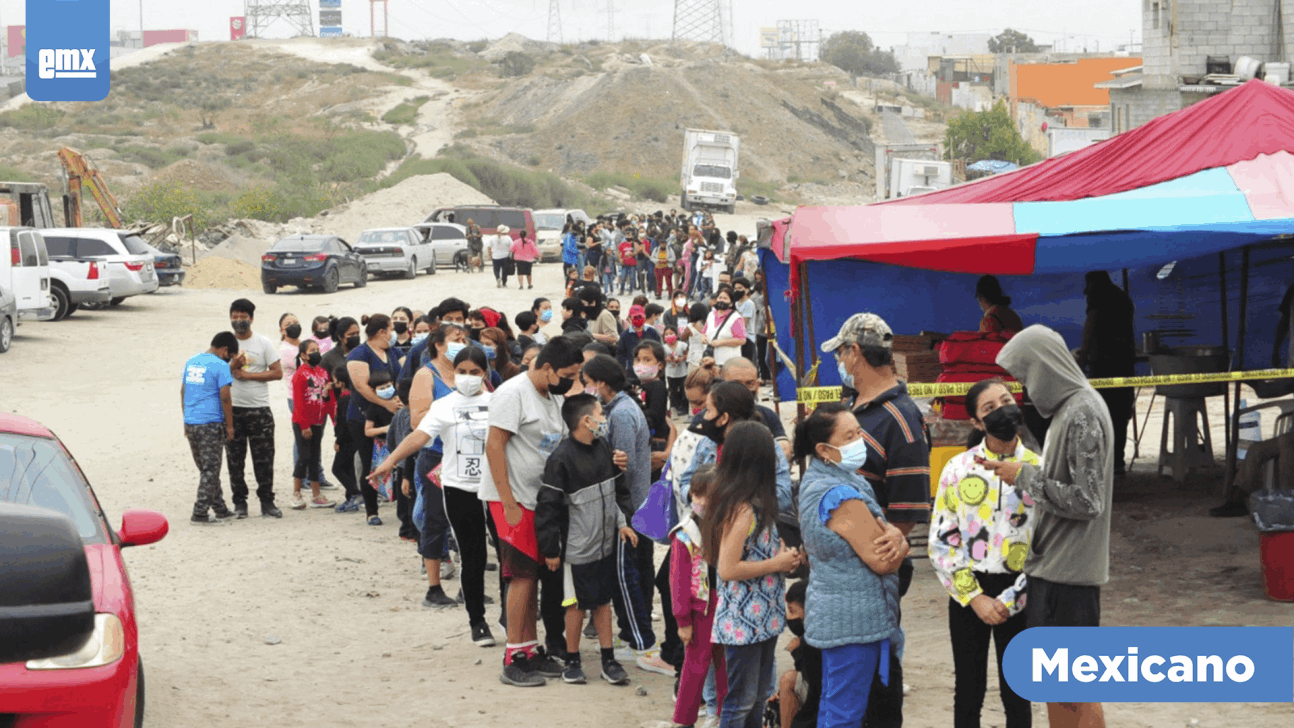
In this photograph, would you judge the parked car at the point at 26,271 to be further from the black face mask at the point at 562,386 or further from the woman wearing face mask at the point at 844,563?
the woman wearing face mask at the point at 844,563

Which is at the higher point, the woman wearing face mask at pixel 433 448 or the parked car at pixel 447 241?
the parked car at pixel 447 241

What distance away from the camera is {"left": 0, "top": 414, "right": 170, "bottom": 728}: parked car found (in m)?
4.09

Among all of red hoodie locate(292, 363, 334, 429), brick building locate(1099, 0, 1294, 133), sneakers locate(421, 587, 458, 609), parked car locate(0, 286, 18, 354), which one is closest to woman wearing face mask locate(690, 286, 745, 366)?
red hoodie locate(292, 363, 334, 429)

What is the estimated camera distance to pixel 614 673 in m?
6.63

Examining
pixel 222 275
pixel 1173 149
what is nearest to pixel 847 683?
pixel 1173 149

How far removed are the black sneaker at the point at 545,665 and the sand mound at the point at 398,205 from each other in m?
41.9

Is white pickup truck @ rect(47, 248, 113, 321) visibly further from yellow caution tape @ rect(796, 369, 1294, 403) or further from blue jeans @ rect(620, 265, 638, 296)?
yellow caution tape @ rect(796, 369, 1294, 403)

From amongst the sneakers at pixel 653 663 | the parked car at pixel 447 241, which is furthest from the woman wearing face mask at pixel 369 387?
the parked car at pixel 447 241

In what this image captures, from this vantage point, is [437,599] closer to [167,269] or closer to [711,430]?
[711,430]

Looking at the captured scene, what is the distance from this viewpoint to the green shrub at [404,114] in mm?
91188

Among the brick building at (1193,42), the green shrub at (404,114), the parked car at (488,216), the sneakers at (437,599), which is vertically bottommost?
the sneakers at (437,599)

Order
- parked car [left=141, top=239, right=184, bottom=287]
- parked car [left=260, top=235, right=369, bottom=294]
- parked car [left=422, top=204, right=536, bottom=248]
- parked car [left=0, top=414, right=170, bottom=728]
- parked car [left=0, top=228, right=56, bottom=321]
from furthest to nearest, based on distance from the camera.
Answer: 1. parked car [left=422, top=204, right=536, bottom=248]
2. parked car [left=141, top=239, right=184, bottom=287]
3. parked car [left=260, top=235, right=369, bottom=294]
4. parked car [left=0, top=228, right=56, bottom=321]
5. parked car [left=0, top=414, right=170, bottom=728]

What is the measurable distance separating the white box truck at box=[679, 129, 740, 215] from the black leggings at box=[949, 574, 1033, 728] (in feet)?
168

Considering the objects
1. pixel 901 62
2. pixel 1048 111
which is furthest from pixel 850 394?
pixel 901 62
